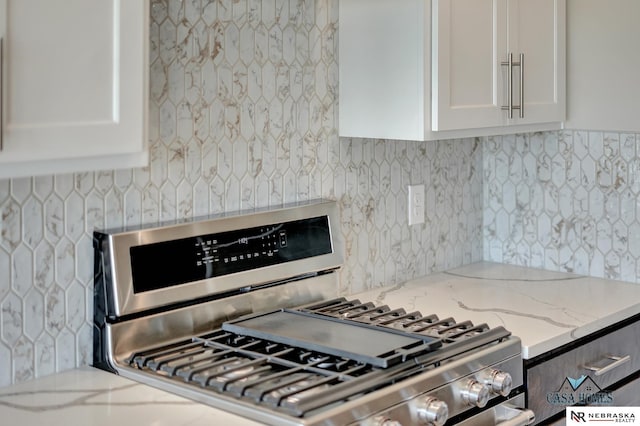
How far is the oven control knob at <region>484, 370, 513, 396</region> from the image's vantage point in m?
1.95

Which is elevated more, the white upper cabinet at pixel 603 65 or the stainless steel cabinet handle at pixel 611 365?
the white upper cabinet at pixel 603 65

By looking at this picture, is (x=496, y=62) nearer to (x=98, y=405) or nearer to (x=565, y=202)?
(x=565, y=202)

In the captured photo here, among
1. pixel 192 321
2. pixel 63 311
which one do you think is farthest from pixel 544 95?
pixel 63 311

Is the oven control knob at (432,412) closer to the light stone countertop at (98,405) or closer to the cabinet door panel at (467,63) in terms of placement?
the light stone countertop at (98,405)

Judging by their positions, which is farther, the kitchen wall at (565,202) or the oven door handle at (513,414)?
the kitchen wall at (565,202)

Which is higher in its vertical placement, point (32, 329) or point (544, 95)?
point (544, 95)

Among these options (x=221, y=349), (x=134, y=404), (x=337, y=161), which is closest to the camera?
(x=134, y=404)

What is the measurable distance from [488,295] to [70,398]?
1.34 metres

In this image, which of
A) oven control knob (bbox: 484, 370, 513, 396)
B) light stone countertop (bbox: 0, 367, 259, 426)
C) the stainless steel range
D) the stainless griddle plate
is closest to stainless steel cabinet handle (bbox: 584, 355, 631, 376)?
the stainless steel range

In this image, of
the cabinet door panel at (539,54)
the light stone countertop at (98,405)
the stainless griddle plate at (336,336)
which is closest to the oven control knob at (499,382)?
the stainless griddle plate at (336,336)

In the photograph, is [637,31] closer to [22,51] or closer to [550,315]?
[550,315]

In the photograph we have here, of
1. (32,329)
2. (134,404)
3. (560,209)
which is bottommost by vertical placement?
(134,404)

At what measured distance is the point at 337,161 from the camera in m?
2.55

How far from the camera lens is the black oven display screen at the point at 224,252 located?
1976 mm
